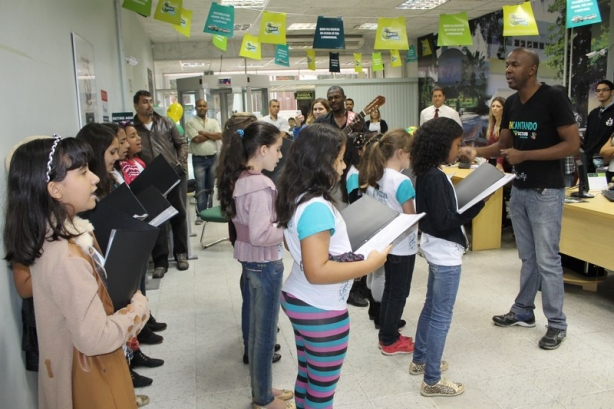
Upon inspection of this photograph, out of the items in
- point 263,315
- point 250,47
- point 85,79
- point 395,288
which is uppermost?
point 250,47

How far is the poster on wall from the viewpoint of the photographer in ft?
11.1

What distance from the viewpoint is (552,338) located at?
2857 mm

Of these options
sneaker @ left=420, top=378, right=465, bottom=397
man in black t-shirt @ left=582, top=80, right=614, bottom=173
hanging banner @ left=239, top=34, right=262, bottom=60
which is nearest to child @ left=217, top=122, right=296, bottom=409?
sneaker @ left=420, top=378, right=465, bottom=397

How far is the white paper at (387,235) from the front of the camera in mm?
1655

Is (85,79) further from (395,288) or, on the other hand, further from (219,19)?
→ (395,288)

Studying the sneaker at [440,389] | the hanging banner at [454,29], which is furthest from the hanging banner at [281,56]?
the sneaker at [440,389]

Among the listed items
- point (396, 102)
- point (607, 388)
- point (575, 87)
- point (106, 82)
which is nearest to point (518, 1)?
point (575, 87)

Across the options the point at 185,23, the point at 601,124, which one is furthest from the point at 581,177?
the point at 185,23

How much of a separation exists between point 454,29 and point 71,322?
6152 millimetres

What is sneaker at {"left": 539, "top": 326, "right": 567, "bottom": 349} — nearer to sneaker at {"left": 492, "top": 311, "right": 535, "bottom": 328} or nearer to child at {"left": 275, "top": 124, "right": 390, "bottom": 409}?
sneaker at {"left": 492, "top": 311, "right": 535, "bottom": 328}

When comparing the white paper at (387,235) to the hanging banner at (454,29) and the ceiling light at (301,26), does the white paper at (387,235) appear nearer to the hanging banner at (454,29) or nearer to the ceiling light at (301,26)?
the hanging banner at (454,29)

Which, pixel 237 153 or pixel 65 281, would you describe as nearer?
pixel 65 281

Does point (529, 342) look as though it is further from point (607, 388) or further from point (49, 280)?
point (49, 280)

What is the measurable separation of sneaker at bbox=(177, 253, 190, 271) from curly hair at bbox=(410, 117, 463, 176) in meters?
3.06
